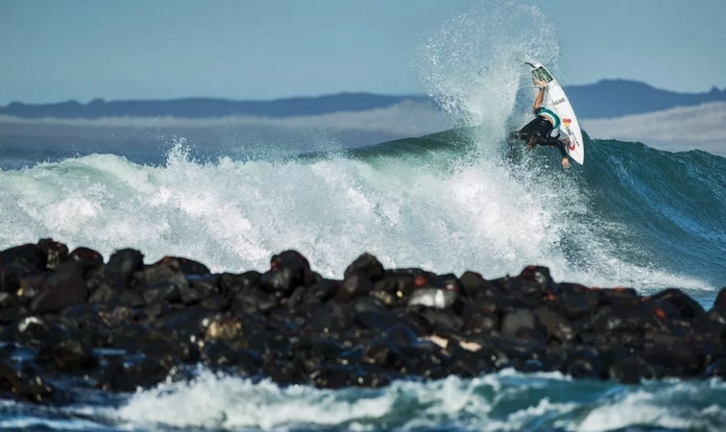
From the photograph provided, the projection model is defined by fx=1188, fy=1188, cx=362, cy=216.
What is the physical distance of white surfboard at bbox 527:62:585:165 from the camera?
23.6 metres

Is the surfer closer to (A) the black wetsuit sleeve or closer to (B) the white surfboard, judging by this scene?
(A) the black wetsuit sleeve

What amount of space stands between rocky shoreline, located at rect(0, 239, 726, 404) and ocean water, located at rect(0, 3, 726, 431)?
277 millimetres

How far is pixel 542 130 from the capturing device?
2288cm

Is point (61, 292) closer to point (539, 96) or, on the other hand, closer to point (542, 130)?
point (542, 130)

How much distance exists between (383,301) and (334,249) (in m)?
6.42

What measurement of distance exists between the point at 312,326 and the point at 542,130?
44.5 feet

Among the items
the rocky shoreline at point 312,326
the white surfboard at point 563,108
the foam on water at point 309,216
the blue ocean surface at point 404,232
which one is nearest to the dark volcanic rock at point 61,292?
the rocky shoreline at point 312,326

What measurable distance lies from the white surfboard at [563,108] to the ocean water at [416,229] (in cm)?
63

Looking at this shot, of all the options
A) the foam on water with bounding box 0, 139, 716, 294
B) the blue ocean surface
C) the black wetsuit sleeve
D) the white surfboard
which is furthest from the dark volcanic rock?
the white surfboard

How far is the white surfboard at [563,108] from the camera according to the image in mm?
23641

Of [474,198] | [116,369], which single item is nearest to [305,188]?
[474,198]

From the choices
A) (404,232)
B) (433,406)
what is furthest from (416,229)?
(433,406)

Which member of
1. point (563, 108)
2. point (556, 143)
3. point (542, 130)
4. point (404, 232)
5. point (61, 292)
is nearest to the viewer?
point (61, 292)

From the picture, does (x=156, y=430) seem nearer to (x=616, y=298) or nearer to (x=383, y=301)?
(x=383, y=301)
